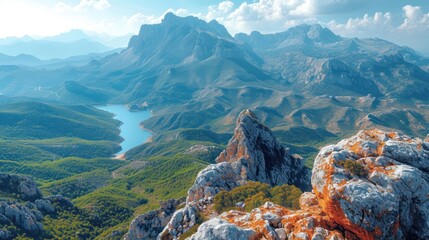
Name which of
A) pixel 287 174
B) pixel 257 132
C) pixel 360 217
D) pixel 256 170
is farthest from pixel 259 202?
pixel 257 132

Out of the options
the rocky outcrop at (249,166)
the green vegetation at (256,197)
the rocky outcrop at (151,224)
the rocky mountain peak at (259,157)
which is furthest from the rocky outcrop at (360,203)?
the rocky mountain peak at (259,157)

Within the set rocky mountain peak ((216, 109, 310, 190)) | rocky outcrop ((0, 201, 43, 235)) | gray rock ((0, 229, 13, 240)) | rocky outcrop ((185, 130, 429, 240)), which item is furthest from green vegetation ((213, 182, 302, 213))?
rocky outcrop ((0, 201, 43, 235))

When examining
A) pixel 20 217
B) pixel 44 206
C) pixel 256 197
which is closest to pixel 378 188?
pixel 256 197

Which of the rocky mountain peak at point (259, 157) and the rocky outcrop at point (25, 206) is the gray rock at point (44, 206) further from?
the rocky mountain peak at point (259, 157)

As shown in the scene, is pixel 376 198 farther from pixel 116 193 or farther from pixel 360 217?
pixel 116 193

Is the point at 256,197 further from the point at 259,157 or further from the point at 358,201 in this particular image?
the point at 259,157
